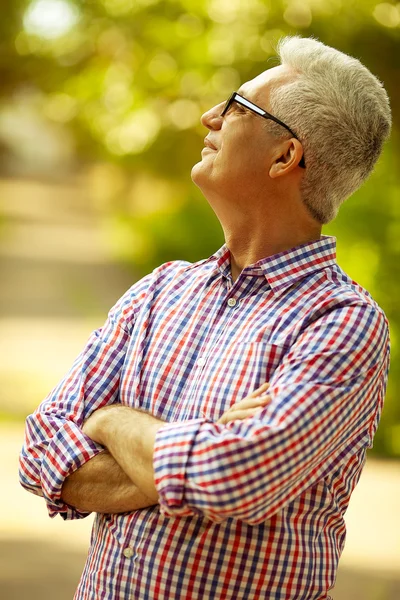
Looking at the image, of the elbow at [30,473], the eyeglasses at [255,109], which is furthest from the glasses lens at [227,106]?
the elbow at [30,473]

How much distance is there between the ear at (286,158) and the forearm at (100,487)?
78 cm

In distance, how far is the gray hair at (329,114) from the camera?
7.66 feet

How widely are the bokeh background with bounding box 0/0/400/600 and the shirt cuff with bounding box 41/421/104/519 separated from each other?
78.1 inches

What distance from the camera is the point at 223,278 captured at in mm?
2447

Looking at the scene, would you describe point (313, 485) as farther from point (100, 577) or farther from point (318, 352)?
point (100, 577)

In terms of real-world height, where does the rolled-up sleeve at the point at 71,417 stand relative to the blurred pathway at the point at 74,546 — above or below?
above

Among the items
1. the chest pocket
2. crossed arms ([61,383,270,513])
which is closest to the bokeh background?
the chest pocket

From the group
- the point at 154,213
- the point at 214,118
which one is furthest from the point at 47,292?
the point at 214,118

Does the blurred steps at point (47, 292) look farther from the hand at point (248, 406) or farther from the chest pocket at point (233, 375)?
the hand at point (248, 406)

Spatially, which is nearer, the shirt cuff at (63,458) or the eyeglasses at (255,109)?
the shirt cuff at (63,458)

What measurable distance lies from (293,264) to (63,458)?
0.70m

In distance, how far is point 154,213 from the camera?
687 inches

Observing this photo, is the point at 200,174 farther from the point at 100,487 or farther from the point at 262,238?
the point at 100,487

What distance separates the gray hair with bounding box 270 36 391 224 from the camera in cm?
233
